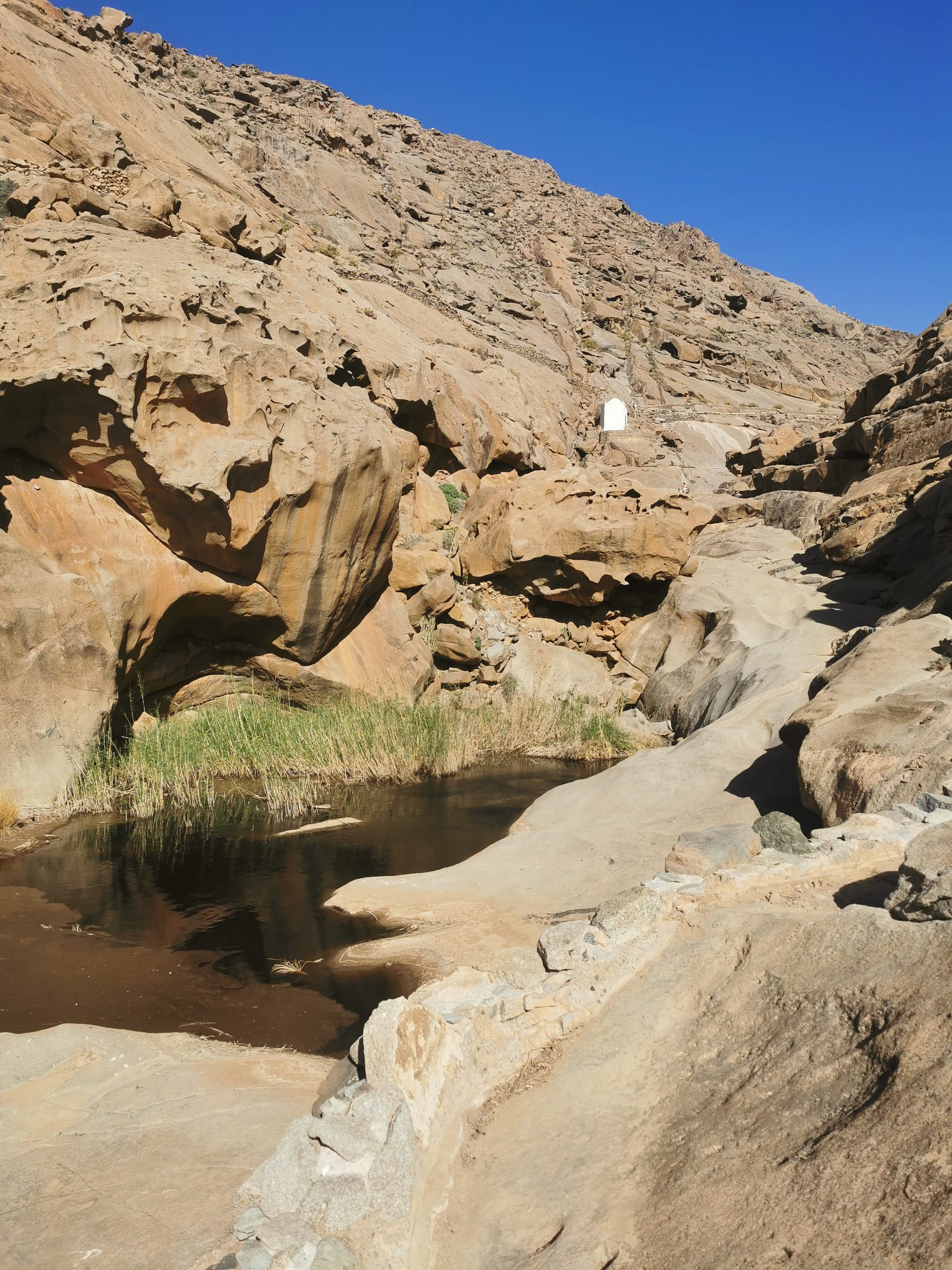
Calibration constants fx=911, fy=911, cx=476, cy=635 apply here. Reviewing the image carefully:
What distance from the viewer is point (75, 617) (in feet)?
36.7

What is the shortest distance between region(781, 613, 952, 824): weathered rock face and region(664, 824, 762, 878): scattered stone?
1.16 metres

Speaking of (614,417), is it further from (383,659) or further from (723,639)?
(383,659)

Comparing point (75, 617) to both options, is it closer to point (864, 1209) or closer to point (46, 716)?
point (46, 716)

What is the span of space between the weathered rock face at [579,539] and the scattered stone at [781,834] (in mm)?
11785

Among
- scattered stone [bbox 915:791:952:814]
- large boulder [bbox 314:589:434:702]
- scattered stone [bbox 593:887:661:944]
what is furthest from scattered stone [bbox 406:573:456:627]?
scattered stone [bbox 593:887:661:944]

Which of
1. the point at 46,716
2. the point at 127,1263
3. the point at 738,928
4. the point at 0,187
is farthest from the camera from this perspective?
the point at 0,187

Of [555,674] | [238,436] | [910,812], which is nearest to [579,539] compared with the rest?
[555,674]

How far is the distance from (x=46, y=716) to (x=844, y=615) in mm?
12422

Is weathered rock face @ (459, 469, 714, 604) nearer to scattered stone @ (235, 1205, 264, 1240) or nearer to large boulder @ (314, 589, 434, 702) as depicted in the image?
large boulder @ (314, 589, 434, 702)

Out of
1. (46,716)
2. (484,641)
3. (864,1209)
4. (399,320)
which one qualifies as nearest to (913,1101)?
(864,1209)

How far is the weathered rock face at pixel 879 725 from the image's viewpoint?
6734 millimetres

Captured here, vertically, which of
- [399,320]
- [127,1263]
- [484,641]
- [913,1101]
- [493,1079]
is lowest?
[127,1263]

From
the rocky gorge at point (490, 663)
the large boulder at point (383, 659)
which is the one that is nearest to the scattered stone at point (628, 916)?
the rocky gorge at point (490, 663)

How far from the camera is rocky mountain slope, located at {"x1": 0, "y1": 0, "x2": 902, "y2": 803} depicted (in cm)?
1163
